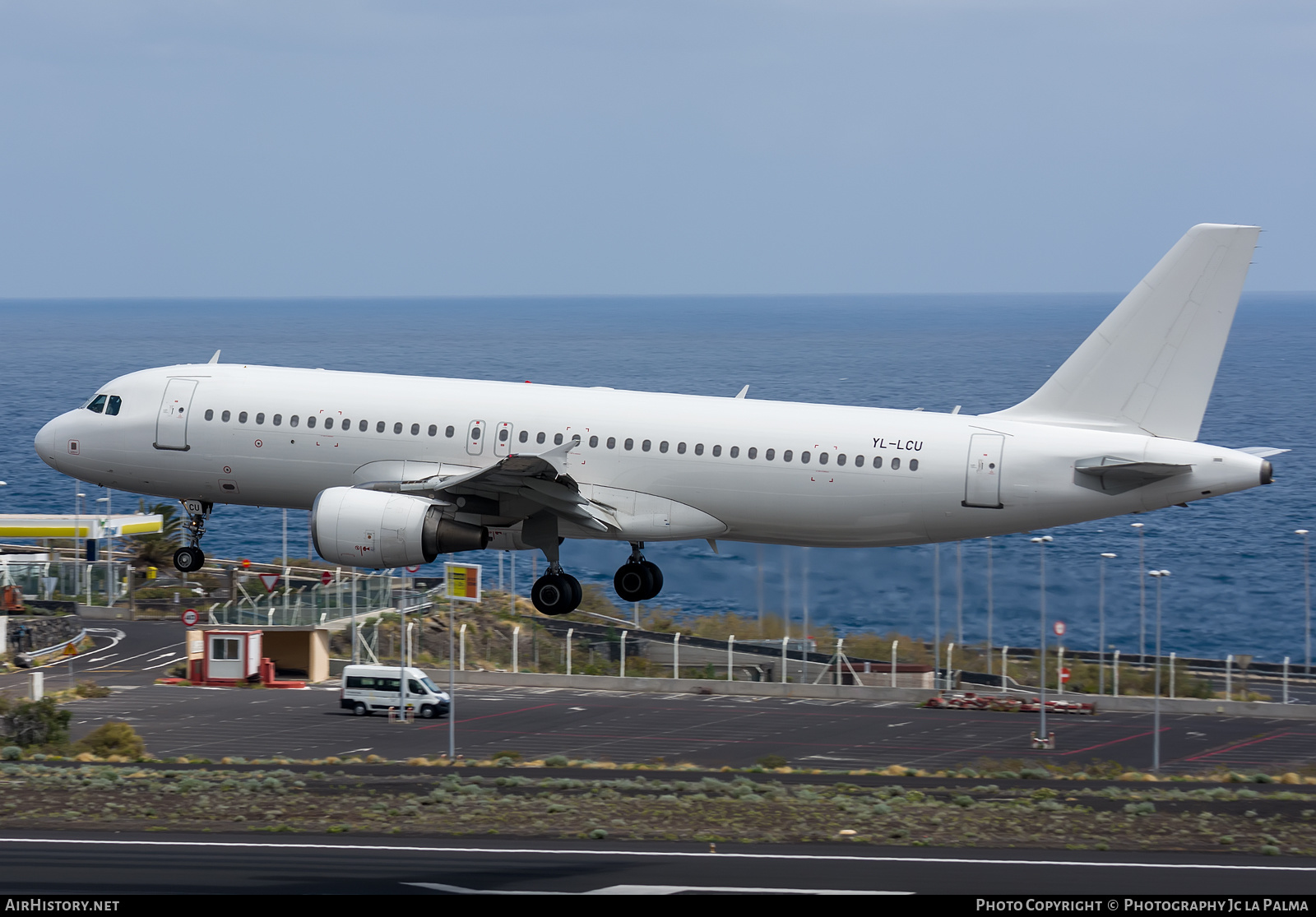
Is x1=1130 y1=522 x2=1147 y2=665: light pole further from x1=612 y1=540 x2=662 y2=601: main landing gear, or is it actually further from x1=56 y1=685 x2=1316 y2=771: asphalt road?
x1=612 y1=540 x2=662 y2=601: main landing gear

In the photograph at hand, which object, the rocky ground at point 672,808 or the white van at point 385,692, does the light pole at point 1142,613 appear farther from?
the rocky ground at point 672,808

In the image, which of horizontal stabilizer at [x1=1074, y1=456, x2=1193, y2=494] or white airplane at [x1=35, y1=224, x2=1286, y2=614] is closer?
horizontal stabilizer at [x1=1074, y1=456, x2=1193, y2=494]

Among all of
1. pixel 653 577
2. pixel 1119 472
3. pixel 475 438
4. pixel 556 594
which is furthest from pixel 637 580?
pixel 1119 472

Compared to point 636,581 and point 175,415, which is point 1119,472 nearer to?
point 636,581

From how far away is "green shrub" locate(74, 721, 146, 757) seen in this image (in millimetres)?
51406

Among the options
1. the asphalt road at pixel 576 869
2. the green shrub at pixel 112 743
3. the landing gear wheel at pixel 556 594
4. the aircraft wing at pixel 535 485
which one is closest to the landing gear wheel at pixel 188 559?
the aircraft wing at pixel 535 485

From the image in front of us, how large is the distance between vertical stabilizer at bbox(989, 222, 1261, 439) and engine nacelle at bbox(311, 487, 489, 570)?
578 inches

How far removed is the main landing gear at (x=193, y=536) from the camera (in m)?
43.4

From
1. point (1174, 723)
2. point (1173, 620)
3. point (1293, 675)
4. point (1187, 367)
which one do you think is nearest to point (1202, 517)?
point (1173, 620)

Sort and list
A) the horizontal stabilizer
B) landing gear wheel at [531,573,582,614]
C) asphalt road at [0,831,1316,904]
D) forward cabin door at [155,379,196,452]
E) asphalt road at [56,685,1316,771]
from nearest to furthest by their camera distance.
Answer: asphalt road at [0,831,1316,904], the horizontal stabilizer, landing gear wheel at [531,573,582,614], forward cabin door at [155,379,196,452], asphalt road at [56,685,1316,771]

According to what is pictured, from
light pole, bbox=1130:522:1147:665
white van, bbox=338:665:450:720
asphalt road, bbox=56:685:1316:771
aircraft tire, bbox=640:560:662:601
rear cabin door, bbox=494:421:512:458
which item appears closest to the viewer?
rear cabin door, bbox=494:421:512:458

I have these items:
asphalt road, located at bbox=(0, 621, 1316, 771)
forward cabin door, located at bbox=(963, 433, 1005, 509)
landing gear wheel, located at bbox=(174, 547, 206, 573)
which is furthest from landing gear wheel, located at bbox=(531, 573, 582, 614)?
asphalt road, located at bbox=(0, 621, 1316, 771)

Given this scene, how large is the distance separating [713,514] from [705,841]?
12.2 metres
